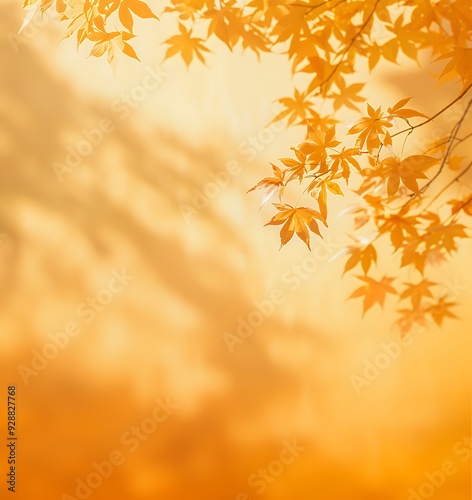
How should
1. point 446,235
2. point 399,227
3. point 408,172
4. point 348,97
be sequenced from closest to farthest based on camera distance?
point 408,172, point 446,235, point 399,227, point 348,97

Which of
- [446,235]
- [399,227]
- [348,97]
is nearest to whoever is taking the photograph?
[446,235]

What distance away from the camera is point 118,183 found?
1.74 m

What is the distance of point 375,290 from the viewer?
1812 mm

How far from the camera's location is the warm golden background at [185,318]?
1.70 m

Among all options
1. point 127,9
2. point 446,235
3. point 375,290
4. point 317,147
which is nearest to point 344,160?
point 317,147

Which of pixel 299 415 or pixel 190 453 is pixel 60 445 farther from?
pixel 299 415

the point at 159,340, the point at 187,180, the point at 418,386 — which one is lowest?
the point at 418,386

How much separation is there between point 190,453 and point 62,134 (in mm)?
998

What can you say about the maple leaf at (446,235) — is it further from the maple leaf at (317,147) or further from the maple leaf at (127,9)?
the maple leaf at (127,9)

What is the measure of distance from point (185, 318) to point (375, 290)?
578 mm

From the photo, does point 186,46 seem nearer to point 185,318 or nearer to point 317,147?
point 317,147

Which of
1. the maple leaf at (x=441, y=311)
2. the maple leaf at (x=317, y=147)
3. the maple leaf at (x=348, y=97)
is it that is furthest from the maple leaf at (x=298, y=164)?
the maple leaf at (x=441, y=311)

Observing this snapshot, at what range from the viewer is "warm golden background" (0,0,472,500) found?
1.70 metres

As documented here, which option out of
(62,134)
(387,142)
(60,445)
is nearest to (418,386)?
(387,142)
